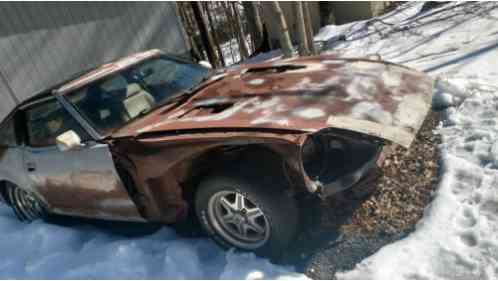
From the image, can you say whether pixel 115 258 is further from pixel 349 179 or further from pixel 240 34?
pixel 240 34

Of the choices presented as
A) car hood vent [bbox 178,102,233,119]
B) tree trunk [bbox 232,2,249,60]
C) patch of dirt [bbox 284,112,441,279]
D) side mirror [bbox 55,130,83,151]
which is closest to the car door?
side mirror [bbox 55,130,83,151]

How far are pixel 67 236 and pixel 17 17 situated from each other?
21.9ft

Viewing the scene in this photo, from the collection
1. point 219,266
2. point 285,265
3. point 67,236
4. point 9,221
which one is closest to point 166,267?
point 219,266

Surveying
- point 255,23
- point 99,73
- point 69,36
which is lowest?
point 255,23

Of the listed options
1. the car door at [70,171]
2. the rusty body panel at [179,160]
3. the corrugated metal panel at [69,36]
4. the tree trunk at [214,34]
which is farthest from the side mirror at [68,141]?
the tree trunk at [214,34]

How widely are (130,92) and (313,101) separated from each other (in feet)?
5.59

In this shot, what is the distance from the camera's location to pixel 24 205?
161 inches

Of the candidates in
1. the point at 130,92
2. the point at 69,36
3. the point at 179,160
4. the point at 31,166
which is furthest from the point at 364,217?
the point at 69,36

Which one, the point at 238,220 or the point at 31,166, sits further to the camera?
the point at 31,166

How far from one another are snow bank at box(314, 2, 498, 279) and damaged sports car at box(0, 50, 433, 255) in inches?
20.8

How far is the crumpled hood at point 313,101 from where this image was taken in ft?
7.60

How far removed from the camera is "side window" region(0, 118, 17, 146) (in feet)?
12.4

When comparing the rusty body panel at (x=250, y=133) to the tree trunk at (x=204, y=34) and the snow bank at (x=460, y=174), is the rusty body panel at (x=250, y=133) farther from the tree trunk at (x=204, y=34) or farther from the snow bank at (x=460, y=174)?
the tree trunk at (x=204, y=34)

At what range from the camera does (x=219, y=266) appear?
103 inches
